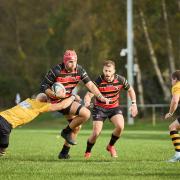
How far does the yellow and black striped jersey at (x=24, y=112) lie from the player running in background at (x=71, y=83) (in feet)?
3.35

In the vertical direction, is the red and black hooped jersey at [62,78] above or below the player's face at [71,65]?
below

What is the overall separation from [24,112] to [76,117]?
6.39 ft

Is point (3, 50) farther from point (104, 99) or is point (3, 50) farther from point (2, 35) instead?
point (104, 99)

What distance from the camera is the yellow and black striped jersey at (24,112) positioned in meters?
14.2

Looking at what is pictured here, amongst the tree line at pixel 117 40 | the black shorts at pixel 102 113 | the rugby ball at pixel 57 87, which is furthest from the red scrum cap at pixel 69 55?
the tree line at pixel 117 40

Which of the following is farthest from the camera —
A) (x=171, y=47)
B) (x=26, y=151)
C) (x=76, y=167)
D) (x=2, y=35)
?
(x=2, y=35)

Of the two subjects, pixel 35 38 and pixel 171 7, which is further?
pixel 35 38

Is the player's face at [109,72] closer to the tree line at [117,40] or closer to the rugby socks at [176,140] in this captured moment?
the rugby socks at [176,140]

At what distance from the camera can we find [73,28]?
52562 mm

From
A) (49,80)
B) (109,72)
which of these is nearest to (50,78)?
(49,80)

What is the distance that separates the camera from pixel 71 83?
1562 cm

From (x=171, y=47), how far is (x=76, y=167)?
33582 mm

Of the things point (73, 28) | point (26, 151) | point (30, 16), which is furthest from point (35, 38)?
point (26, 151)

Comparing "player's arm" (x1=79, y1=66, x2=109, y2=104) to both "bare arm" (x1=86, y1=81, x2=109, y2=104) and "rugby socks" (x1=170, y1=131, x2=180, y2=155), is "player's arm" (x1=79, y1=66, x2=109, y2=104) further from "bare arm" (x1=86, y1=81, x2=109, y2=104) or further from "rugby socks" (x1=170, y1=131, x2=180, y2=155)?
"rugby socks" (x1=170, y1=131, x2=180, y2=155)
